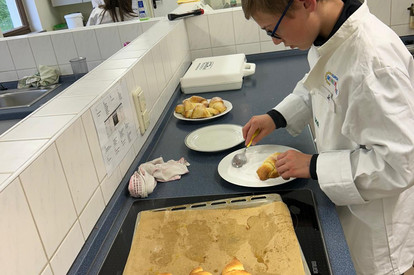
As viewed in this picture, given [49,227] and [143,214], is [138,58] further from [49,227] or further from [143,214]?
[49,227]

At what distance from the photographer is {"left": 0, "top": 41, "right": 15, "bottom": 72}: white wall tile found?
2.20 metres

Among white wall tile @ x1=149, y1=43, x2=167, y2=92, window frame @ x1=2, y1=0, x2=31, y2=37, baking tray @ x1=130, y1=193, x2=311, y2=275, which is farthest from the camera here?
window frame @ x1=2, y1=0, x2=31, y2=37

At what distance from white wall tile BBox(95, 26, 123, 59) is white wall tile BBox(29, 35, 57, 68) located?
297mm

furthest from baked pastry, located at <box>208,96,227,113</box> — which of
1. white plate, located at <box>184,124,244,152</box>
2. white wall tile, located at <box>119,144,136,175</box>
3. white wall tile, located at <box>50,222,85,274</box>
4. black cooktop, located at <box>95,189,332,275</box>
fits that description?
white wall tile, located at <box>50,222,85,274</box>

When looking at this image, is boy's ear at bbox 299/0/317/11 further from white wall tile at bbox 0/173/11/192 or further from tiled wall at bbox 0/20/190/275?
white wall tile at bbox 0/173/11/192

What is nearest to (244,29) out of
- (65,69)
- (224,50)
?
(224,50)

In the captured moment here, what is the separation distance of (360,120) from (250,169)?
36 cm

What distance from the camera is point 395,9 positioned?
194 centimetres

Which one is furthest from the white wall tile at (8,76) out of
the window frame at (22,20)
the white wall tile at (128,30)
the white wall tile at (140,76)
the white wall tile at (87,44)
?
the window frame at (22,20)

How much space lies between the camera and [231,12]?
6.54 ft

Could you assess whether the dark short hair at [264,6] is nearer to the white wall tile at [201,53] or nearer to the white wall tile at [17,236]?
the white wall tile at [17,236]

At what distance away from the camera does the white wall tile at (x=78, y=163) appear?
75 cm

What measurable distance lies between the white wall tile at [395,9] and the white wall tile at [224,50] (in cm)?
72

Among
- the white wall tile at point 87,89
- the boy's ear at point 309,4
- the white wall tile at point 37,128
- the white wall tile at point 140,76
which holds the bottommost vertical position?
the white wall tile at point 140,76
